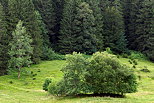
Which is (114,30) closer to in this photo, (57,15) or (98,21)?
(98,21)

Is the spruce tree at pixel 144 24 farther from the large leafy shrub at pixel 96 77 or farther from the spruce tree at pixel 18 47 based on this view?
the large leafy shrub at pixel 96 77

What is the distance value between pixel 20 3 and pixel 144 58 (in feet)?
159

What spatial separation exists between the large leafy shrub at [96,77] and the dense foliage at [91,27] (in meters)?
47.9

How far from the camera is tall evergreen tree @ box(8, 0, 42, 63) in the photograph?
7925 centimetres

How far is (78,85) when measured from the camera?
39.2 m

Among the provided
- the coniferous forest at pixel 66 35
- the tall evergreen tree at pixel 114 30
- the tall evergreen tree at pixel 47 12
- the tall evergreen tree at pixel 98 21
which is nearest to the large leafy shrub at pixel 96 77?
the coniferous forest at pixel 66 35

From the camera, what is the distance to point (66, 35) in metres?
98.1

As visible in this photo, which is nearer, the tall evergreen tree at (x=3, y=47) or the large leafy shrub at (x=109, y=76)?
the large leafy shrub at (x=109, y=76)

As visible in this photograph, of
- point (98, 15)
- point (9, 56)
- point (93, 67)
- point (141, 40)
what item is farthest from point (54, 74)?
point (141, 40)

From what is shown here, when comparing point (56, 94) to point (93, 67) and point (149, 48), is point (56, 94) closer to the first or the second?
point (93, 67)

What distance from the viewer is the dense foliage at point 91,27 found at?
9681cm

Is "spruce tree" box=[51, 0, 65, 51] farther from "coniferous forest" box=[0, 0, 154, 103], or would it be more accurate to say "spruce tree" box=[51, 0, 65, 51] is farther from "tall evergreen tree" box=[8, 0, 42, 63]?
"tall evergreen tree" box=[8, 0, 42, 63]

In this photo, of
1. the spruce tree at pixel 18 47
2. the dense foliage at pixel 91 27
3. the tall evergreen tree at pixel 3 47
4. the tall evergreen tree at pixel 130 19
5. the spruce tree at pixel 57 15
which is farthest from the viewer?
the tall evergreen tree at pixel 130 19

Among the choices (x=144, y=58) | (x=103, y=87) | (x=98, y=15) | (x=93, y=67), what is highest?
(x=98, y=15)
